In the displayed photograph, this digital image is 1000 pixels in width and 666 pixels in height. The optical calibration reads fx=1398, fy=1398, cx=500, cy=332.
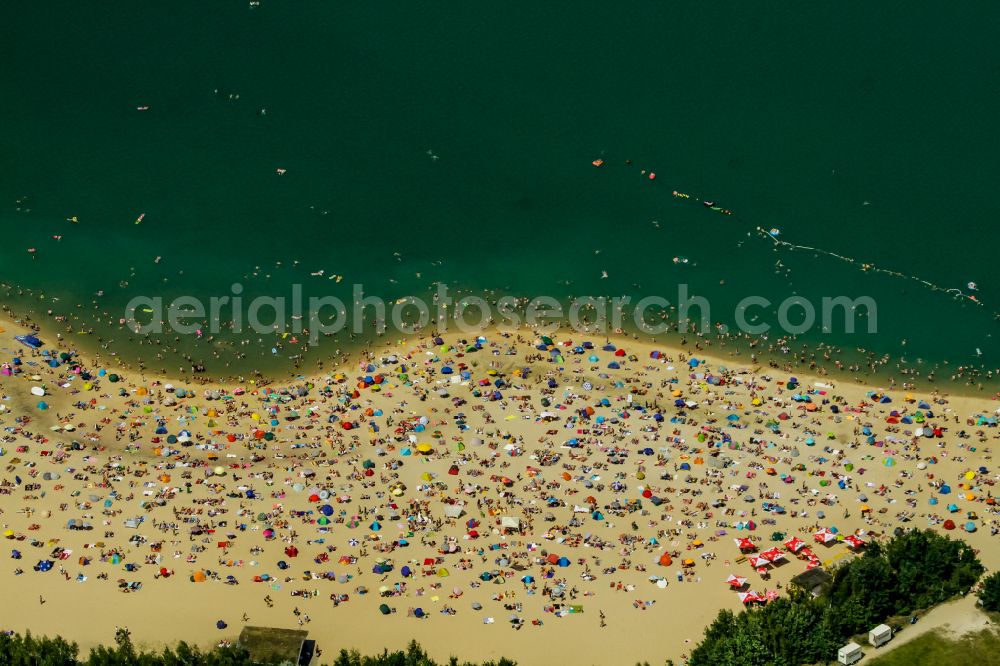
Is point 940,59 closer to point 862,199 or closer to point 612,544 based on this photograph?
point 862,199

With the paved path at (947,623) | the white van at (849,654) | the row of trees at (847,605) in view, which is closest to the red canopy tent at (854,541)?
the row of trees at (847,605)

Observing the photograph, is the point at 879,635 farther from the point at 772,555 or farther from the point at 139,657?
the point at 139,657

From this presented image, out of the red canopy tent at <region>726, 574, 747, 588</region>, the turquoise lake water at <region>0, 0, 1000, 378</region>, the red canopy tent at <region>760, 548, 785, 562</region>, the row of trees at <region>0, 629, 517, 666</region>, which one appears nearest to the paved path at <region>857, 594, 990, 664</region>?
the red canopy tent at <region>760, 548, 785, 562</region>

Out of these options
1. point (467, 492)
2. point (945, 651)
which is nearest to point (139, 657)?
point (467, 492)

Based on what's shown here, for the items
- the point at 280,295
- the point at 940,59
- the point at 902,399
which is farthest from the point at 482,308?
the point at 940,59

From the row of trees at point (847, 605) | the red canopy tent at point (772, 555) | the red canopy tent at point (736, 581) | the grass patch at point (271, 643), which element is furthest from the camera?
the red canopy tent at point (772, 555)

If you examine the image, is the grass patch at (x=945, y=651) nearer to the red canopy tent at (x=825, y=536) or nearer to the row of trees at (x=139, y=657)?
the red canopy tent at (x=825, y=536)
